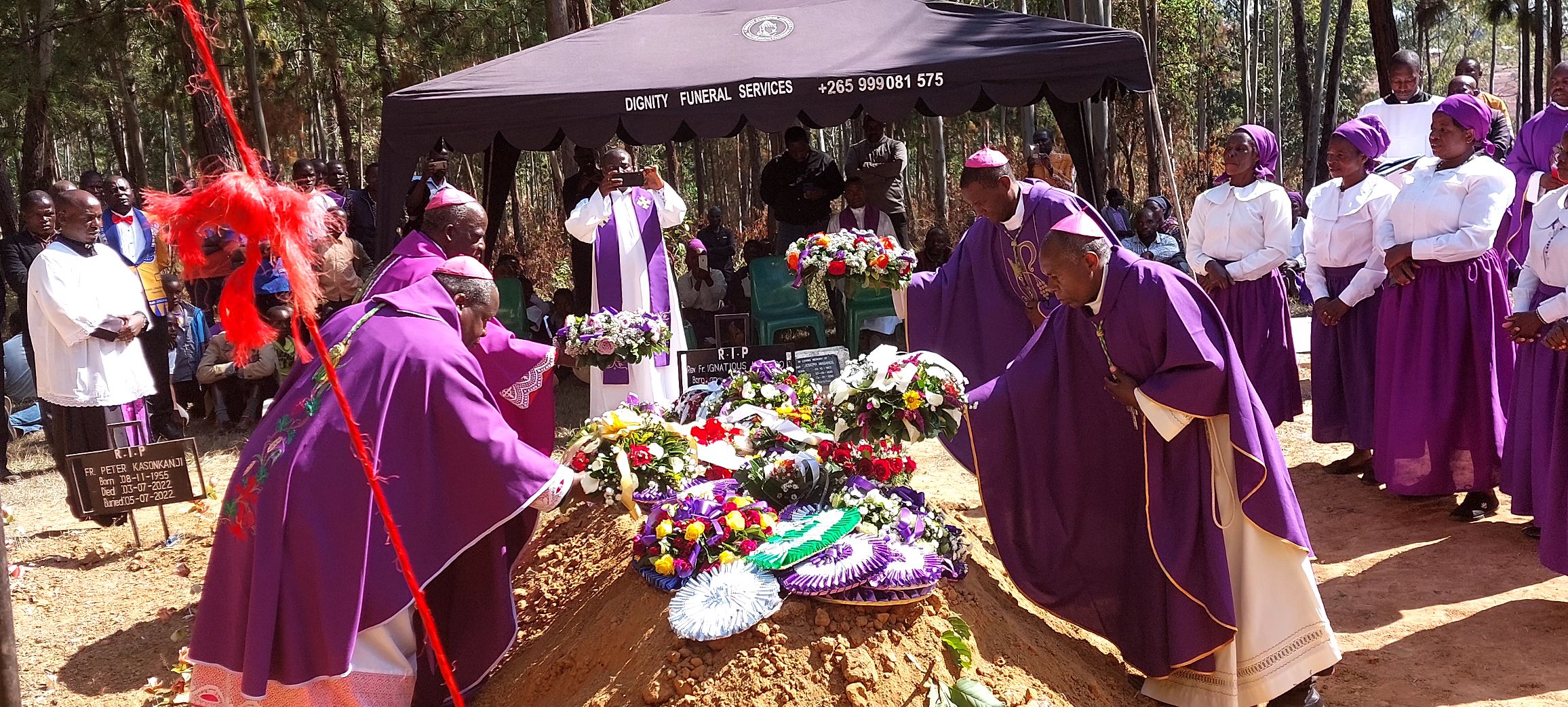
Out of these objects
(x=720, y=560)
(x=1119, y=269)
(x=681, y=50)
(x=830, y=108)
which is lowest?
(x=720, y=560)

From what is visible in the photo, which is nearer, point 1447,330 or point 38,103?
point 1447,330

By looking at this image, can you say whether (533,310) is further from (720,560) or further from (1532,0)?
(1532,0)

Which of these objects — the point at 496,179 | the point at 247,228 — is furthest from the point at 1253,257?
the point at 496,179

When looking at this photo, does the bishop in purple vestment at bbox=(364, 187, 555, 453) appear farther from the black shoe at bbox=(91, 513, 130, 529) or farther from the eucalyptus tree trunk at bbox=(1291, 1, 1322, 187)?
the eucalyptus tree trunk at bbox=(1291, 1, 1322, 187)

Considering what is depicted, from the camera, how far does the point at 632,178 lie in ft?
30.7

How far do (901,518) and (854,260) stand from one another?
70.2 inches

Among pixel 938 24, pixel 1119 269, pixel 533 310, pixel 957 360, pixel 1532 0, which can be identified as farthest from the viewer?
pixel 1532 0

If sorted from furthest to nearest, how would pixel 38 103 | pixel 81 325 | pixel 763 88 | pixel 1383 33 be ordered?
1. pixel 38 103
2. pixel 1383 33
3. pixel 763 88
4. pixel 81 325

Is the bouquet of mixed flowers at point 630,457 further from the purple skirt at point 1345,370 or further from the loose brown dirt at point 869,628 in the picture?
the purple skirt at point 1345,370

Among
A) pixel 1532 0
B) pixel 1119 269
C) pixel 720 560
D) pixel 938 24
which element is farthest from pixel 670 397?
pixel 1532 0

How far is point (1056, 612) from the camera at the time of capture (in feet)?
16.2

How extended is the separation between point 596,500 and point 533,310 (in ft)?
24.2

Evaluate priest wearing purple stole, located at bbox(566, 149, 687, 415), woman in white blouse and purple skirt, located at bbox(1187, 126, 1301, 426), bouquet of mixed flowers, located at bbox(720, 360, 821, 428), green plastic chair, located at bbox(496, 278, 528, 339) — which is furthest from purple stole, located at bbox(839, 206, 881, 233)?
bouquet of mixed flowers, located at bbox(720, 360, 821, 428)

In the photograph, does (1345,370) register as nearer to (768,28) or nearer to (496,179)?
(768,28)
